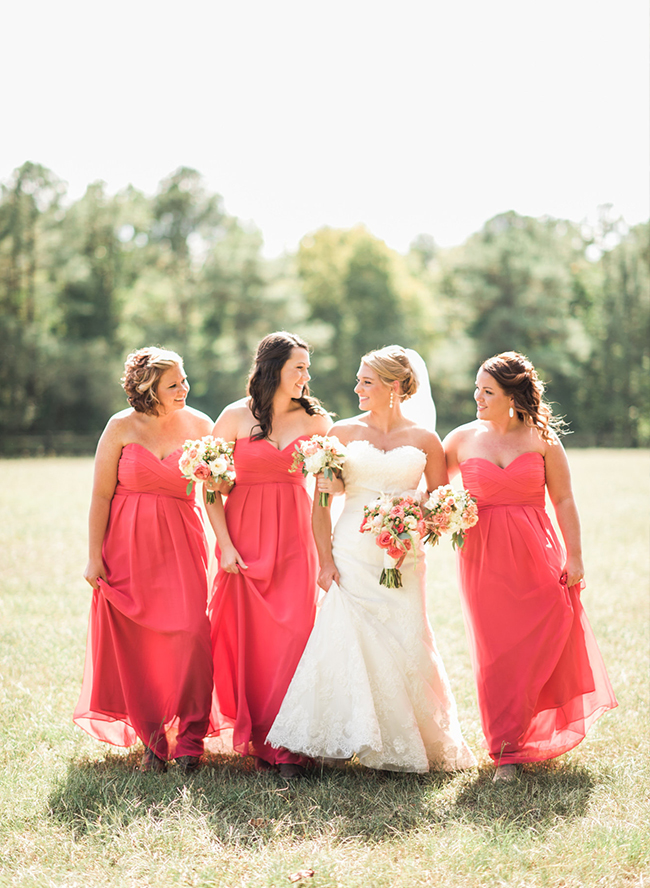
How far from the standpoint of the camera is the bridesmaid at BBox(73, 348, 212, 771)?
534 cm

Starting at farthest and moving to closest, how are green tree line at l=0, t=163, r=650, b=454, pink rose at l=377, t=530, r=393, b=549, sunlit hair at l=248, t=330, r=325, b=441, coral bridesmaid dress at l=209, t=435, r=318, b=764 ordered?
green tree line at l=0, t=163, r=650, b=454
sunlit hair at l=248, t=330, r=325, b=441
coral bridesmaid dress at l=209, t=435, r=318, b=764
pink rose at l=377, t=530, r=393, b=549

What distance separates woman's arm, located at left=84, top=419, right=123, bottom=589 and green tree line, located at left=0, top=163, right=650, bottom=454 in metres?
36.6

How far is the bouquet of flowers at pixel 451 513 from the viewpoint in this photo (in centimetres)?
498

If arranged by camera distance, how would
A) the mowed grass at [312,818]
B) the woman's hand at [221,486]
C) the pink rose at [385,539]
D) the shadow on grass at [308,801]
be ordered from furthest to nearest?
the woman's hand at [221,486], the pink rose at [385,539], the shadow on grass at [308,801], the mowed grass at [312,818]

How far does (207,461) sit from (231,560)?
0.73 meters

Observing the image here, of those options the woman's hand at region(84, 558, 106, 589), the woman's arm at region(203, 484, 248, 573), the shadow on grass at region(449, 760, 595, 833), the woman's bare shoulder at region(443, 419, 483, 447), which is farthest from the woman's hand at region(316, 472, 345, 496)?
the shadow on grass at region(449, 760, 595, 833)

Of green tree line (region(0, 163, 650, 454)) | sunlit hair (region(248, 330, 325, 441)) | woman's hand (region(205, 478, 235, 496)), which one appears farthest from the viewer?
green tree line (region(0, 163, 650, 454))

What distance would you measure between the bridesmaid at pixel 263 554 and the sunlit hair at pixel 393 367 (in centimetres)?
50

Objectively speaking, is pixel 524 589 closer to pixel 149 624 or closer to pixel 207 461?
pixel 207 461

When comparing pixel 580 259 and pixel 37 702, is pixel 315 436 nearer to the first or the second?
pixel 37 702

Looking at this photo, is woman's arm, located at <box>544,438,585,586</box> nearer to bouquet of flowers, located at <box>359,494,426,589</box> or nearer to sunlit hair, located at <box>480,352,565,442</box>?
sunlit hair, located at <box>480,352,565,442</box>

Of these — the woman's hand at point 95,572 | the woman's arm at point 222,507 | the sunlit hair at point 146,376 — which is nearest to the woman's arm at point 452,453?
the woman's arm at point 222,507

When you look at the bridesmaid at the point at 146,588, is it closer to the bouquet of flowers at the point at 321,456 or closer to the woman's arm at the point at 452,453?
the bouquet of flowers at the point at 321,456

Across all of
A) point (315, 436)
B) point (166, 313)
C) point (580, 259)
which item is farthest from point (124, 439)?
point (580, 259)
